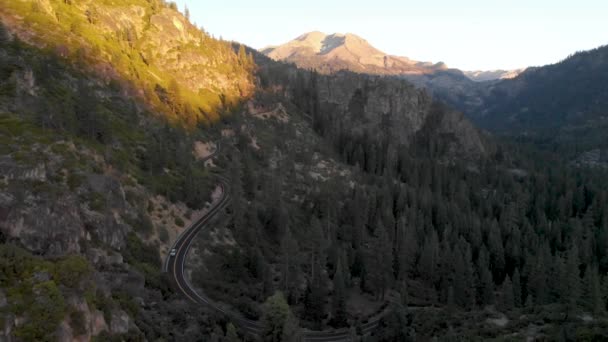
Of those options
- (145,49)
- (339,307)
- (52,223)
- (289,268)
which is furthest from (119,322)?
(145,49)

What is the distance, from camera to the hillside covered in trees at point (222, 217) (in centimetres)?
4962

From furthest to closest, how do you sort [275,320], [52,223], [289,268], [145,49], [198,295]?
[145,49] → [289,268] → [198,295] → [52,223] → [275,320]

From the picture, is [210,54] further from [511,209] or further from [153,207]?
[511,209]

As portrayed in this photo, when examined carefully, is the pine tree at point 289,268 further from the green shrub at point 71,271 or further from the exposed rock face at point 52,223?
the green shrub at point 71,271

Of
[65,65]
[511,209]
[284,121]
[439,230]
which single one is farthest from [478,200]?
[65,65]

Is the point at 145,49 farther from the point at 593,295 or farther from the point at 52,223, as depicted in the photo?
the point at 593,295

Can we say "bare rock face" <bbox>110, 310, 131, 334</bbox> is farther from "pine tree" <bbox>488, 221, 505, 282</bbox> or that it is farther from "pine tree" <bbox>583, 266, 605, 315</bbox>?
"pine tree" <bbox>488, 221, 505, 282</bbox>

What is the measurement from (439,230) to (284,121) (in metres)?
81.7

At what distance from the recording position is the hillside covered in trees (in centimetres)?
4962

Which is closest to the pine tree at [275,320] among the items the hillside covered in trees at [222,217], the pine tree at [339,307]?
the hillside covered in trees at [222,217]

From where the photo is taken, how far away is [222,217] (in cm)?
9550

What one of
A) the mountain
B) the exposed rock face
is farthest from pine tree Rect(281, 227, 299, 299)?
the mountain

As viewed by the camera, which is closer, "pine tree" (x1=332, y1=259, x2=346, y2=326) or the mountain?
"pine tree" (x1=332, y1=259, x2=346, y2=326)

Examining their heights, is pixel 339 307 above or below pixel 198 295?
below
